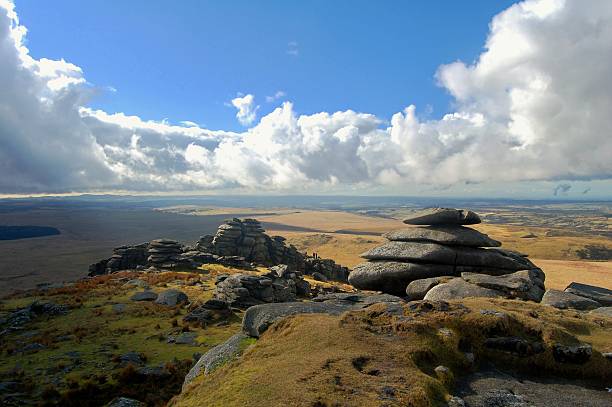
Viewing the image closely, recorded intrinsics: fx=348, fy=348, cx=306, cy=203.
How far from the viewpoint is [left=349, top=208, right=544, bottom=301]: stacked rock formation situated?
85.0 ft

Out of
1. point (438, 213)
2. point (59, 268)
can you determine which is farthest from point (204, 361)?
point (59, 268)

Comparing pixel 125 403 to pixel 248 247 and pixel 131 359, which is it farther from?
pixel 248 247

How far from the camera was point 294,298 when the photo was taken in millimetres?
39875

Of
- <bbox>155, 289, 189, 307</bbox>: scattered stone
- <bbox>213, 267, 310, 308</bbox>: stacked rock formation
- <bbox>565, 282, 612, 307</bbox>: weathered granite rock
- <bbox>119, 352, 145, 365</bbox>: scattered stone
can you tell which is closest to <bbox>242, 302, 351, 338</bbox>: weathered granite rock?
<bbox>119, 352, 145, 365</bbox>: scattered stone

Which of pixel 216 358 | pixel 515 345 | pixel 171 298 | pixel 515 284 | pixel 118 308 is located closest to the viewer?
pixel 515 345

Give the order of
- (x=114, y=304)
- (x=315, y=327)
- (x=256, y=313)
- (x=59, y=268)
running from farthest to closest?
(x=59, y=268) → (x=114, y=304) → (x=256, y=313) → (x=315, y=327)

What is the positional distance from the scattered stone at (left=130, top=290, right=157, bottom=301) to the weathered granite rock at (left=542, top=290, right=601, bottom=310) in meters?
36.2

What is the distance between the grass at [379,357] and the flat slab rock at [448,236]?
11.9 metres

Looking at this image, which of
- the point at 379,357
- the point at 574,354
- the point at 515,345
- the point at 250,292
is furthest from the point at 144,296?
the point at 574,354

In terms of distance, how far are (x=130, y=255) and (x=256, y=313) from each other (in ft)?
194

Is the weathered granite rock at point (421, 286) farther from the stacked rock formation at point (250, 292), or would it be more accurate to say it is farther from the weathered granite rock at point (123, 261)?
the weathered granite rock at point (123, 261)

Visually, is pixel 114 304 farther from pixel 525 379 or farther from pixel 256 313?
pixel 525 379

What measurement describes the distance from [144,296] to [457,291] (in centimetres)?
3266

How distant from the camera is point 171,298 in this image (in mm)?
37188
